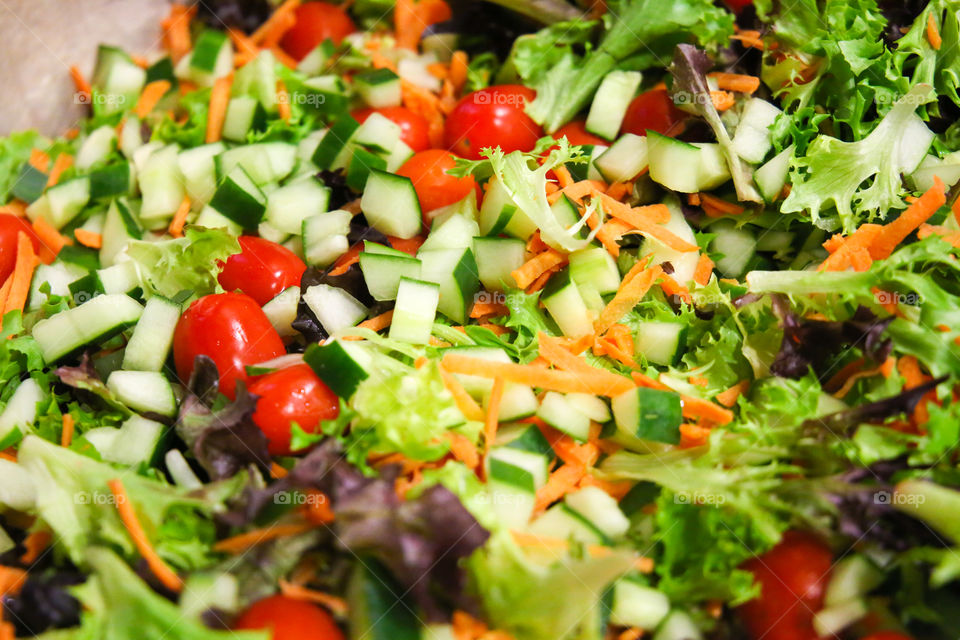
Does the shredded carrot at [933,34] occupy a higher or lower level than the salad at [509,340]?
higher

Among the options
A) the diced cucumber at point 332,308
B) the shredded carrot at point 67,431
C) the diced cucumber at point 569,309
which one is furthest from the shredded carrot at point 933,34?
the shredded carrot at point 67,431

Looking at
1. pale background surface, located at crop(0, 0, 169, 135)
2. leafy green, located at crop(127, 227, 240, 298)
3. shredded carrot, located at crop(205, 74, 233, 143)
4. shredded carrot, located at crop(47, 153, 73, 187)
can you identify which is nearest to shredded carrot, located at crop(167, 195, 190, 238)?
leafy green, located at crop(127, 227, 240, 298)

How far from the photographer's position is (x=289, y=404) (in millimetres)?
2102

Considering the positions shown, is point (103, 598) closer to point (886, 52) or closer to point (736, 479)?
point (736, 479)

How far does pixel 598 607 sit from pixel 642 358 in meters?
0.84

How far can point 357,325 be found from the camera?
2482 millimetres

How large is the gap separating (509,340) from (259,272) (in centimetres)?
91

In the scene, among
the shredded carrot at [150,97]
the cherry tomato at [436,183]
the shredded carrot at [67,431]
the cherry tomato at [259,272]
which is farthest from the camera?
the shredded carrot at [150,97]

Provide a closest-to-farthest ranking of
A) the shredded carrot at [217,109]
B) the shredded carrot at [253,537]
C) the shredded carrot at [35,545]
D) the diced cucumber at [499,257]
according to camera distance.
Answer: the shredded carrot at [253,537], the shredded carrot at [35,545], the diced cucumber at [499,257], the shredded carrot at [217,109]

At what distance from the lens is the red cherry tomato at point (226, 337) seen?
2.33 metres

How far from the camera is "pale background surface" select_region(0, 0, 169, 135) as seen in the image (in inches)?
127

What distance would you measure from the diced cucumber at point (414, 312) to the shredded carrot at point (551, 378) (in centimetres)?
26

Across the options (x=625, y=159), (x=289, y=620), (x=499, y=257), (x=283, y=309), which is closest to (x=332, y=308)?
(x=283, y=309)

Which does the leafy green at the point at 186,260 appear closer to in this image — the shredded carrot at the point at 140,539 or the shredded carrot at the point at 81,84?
the shredded carrot at the point at 140,539
